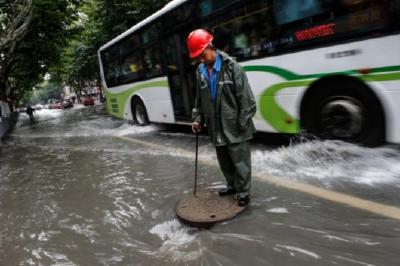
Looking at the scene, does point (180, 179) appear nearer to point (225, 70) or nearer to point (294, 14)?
point (225, 70)

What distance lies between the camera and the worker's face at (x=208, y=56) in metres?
3.84

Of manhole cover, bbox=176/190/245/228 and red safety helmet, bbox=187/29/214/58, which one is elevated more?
red safety helmet, bbox=187/29/214/58

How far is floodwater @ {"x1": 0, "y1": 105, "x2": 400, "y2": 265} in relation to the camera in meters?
3.26

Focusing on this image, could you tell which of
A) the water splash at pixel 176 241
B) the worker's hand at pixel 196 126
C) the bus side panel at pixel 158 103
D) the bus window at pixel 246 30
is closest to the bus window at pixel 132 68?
the bus side panel at pixel 158 103

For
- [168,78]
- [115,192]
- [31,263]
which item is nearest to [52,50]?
[168,78]

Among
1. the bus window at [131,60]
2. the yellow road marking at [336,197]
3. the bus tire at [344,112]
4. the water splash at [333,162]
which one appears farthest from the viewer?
the bus window at [131,60]

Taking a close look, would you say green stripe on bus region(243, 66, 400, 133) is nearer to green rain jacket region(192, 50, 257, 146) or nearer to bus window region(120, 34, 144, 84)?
green rain jacket region(192, 50, 257, 146)

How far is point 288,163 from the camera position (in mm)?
5832

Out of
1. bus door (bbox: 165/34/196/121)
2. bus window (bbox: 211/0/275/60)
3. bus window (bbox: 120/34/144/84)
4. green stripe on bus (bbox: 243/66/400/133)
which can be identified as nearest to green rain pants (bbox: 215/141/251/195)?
green stripe on bus (bbox: 243/66/400/133)

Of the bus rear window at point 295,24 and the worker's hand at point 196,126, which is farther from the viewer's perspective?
the bus rear window at point 295,24

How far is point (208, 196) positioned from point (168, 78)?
19.7 feet

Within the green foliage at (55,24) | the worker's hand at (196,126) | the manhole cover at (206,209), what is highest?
the green foliage at (55,24)

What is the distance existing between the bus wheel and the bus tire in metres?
7.06

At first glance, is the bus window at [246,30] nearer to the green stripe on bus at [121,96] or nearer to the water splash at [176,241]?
the green stripe on bus at [121,96]
